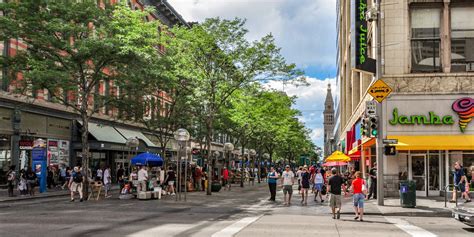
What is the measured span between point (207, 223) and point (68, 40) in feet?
49.1

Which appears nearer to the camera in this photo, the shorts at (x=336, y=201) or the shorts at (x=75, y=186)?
the shorts at (x=336, y=201)

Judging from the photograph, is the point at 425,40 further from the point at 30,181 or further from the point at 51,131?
the point at 51,131

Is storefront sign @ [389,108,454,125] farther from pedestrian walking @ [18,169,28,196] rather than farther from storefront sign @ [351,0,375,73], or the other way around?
pedestrian walking @ [18,169,28,196]

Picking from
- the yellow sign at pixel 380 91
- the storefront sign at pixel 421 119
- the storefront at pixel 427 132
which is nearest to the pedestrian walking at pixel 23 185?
the yellow sign at pixel 380 91

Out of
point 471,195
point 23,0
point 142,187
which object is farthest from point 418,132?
point 23,0

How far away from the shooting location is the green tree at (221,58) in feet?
96.1

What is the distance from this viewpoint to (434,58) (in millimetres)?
26438

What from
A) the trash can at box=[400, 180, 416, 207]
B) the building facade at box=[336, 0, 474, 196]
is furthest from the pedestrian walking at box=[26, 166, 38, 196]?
the trash can at box=[400, 180, 416, 207]

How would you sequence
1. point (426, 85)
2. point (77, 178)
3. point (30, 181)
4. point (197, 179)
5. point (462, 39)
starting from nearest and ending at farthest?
point (77, 178) < point (426, 85) < point (462, 39) < point (30, 181) < point (197, 179)

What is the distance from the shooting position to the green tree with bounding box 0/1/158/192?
24.4 metres

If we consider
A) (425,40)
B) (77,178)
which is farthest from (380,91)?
(77,178)

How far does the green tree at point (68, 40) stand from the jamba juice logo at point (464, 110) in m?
16.1

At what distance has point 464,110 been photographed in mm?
25203

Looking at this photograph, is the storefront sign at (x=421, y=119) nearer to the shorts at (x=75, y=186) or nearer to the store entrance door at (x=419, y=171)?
the store entrance door at (x=419, y=171)
